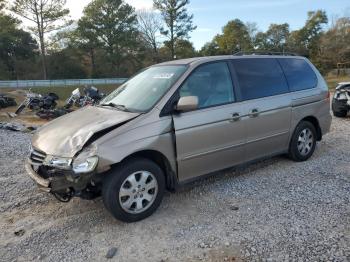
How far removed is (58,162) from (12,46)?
39.4 meters

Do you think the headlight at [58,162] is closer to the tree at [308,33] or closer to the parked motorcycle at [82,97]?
the parked motorcycle at [82,97]

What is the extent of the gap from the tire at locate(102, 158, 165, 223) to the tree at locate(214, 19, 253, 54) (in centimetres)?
5318

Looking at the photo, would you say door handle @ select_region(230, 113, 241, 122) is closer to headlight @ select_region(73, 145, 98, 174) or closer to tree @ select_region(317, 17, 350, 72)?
headlight @ select_region(73, 145, 98, 174)

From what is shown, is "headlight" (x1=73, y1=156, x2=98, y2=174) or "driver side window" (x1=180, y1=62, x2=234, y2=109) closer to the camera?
"headlight" (x1=73, y1=156, x2=98, y2=174)

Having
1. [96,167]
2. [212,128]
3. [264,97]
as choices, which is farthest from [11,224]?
[264,97]

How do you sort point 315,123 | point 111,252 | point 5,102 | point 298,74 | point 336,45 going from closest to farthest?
point 111,252 < point 298,74 < point 315,123 < point 5,102 < point 336,45

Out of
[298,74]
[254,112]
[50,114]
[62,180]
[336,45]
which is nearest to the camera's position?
[62,180]

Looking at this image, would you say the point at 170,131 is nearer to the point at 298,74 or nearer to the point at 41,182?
the point at 41,182

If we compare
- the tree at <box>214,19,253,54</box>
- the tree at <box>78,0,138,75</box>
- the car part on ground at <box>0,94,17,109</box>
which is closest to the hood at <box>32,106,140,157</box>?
the car part on ground at <box>0,94,17,109</box>

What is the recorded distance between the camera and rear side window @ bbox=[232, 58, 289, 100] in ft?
15.9

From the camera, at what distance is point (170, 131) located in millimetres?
4043

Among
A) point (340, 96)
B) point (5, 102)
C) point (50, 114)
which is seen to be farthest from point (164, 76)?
point (5, 102)

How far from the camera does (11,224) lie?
4.04 m

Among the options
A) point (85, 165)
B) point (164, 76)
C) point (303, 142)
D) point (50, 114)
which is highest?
point (164, 76)
